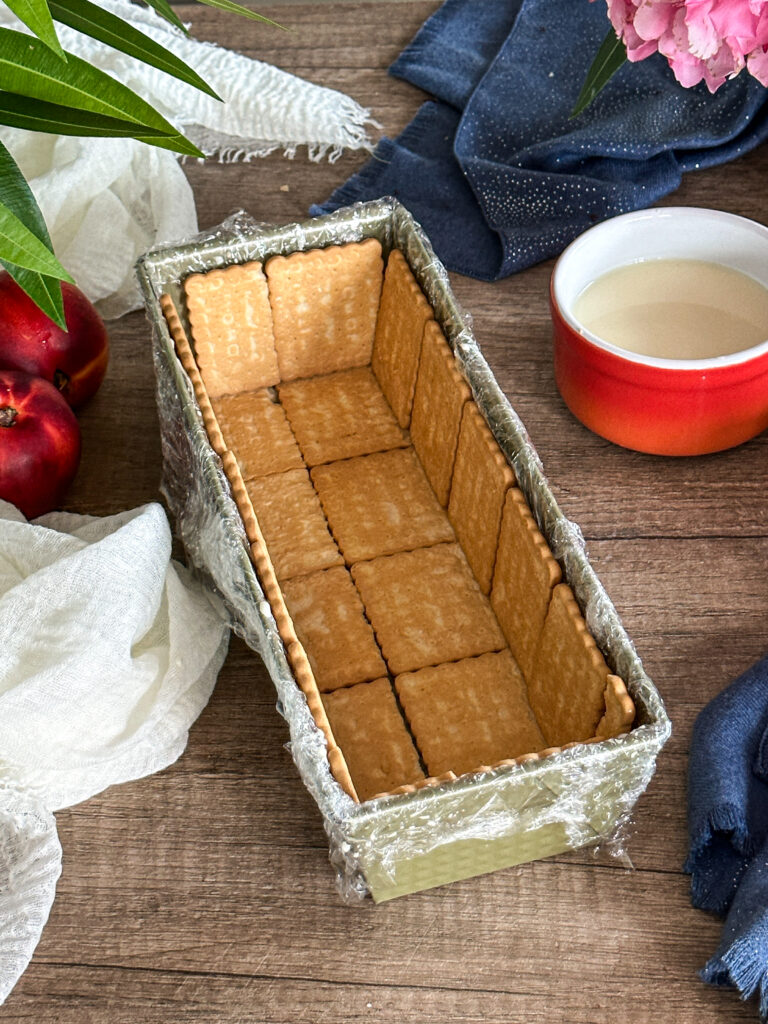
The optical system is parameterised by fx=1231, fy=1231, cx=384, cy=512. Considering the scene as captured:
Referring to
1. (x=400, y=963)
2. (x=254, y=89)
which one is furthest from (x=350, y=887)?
(x=254, y=89)

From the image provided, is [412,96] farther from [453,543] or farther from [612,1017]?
[612,1017]

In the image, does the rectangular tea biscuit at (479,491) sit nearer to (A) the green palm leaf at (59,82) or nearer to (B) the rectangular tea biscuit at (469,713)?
(B) the rectangular tea biscuit at (469,713)

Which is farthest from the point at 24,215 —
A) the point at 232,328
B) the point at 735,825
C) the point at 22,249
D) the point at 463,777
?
the point at 735,825

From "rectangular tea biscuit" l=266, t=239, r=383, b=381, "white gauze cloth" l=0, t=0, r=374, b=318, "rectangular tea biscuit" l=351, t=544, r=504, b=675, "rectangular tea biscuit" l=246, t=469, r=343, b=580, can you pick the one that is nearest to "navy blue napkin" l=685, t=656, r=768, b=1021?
"rectangular tea biscuit" l=351, t=544, r=504, b=675

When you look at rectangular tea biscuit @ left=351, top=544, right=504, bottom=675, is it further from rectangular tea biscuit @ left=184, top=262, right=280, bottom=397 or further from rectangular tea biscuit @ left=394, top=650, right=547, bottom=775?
rectangular tea biscuit @ left=184, top=262, right=280, bottom=397

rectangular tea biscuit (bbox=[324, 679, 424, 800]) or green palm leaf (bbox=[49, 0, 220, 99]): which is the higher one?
green palm leaf (bbox=[49, 0, 220, 99])

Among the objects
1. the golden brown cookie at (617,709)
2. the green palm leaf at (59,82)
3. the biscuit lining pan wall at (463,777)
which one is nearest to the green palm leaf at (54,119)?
the green palm leaf at (59,82)
